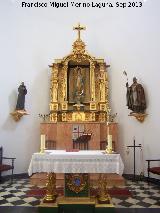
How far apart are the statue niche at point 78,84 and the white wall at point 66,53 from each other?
729mm

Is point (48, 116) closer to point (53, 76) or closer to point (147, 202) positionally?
point (53, 76)

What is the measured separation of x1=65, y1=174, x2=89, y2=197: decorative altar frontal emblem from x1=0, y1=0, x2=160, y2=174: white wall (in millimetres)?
3921

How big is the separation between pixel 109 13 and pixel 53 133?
14.8 feet

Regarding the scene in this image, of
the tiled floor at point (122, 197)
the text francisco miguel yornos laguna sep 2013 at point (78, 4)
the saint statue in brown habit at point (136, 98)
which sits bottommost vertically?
the tiled floor at point (122, 197)

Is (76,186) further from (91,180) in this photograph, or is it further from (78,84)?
(78,84)

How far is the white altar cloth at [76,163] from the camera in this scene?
4816 mm

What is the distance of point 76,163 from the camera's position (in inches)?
190

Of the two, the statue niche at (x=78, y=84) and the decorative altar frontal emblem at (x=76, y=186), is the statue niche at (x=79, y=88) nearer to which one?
the statue niche at (x=78, y=84)

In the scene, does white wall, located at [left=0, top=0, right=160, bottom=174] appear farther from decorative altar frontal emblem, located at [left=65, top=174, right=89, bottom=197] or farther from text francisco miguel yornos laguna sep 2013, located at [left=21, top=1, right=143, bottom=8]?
decorative altar frontal emblem, located at [left=65, top=174, right=89, bottom=197]

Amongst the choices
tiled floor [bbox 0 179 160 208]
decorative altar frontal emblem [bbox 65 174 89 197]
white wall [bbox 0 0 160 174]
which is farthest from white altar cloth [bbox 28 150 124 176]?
white wall [bbox 0 0 160 174]

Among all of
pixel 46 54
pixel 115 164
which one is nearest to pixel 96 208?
pixel 115 164

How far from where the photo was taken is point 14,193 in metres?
6.53

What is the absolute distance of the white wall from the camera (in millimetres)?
8688

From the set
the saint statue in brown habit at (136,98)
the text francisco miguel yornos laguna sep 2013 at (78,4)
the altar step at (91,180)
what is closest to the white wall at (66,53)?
the text francisco miguel yornos laguna sep 2013 at (78,4)
